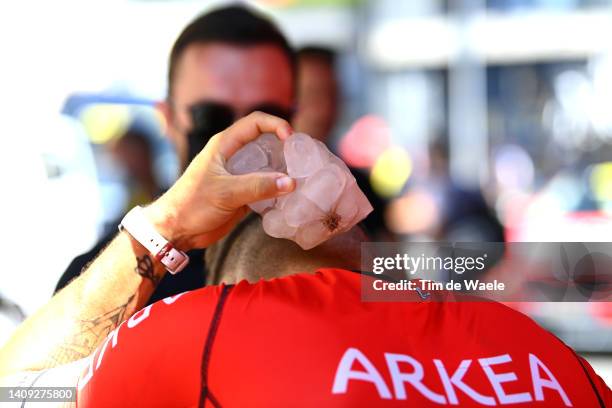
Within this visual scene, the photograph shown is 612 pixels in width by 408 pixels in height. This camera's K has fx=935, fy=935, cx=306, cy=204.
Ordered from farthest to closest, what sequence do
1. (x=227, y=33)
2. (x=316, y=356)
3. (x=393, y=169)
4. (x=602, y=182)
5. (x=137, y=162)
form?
(x=393, y=169), (x=602, y=182), (x=137, y=162), (x=227, y=33), (x=316, y=356)

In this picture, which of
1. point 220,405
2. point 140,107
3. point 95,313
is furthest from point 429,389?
point 140,107

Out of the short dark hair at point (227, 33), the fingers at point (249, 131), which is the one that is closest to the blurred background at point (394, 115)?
the short dark hair at point (227, 33)

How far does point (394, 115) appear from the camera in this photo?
7648mm

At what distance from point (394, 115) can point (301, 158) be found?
6.42m

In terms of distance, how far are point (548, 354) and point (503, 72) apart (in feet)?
21.2

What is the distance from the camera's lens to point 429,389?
3.81ft

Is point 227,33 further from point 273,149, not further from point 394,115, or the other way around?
point 394,115

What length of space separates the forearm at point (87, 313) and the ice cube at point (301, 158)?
27cm

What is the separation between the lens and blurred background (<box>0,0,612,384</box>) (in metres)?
5.20

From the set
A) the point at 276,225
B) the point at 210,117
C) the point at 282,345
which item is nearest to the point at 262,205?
the point at 276,225

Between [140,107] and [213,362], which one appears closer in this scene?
[213,362]

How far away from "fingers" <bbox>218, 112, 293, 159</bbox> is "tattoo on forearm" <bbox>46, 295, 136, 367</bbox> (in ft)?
1.03

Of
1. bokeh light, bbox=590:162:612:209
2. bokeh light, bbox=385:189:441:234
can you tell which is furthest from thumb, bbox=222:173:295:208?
bokeh light, bbox=590:162:612:209

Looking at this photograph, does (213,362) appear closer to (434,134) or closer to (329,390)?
(329,390)
